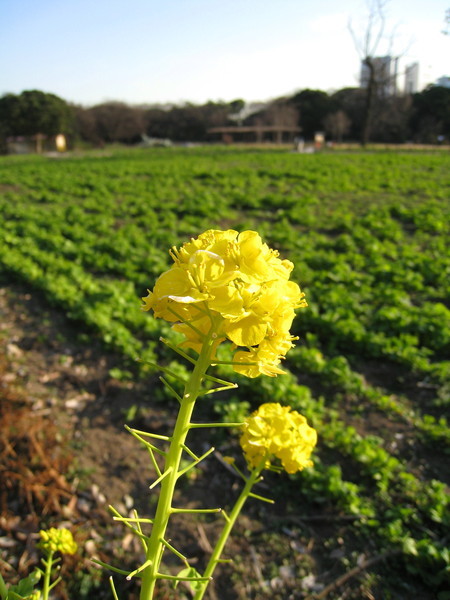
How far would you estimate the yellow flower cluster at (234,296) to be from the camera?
897mm

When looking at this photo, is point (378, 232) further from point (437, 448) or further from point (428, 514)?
point (428, 514)

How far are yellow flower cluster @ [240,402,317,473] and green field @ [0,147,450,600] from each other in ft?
1.45

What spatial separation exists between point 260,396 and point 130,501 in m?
1.40

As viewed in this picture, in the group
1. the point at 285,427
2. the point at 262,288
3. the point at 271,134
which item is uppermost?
the point at 271,134

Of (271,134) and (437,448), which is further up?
(271,134)

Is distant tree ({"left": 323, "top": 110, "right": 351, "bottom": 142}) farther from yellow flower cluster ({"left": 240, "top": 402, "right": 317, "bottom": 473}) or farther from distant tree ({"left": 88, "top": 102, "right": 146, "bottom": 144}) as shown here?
yellow flower cluster ({"left": 240, "top": 402, "right": 317, "bottom": 473})

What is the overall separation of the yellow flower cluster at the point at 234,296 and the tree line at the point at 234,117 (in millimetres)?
33906

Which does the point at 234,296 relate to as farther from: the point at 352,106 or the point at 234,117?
the point at 234,117

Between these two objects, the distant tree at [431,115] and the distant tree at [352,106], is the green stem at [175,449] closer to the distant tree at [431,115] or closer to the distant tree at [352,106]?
the distant tree at [431,115]

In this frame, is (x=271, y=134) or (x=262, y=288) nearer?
(x=262, y=288)

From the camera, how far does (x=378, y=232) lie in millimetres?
8875

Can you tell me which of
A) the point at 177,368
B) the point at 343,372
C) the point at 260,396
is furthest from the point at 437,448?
the point at 177,368

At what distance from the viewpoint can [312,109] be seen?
48188 millimetres

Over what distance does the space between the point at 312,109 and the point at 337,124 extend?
7.21 metres
